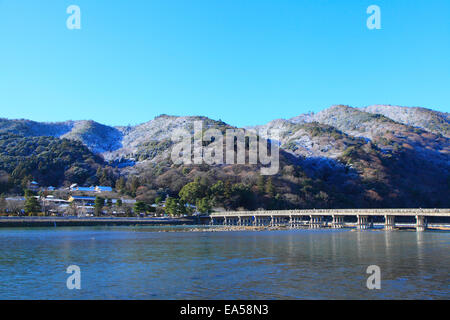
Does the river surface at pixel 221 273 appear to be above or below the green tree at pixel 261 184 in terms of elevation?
below

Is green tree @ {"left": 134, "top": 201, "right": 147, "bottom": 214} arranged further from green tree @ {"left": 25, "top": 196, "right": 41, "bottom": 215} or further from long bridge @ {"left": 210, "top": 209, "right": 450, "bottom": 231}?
green tree @ {"left": 25, "top": 196, "right": 41, "bottom": 215}

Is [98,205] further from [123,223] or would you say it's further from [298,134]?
[298,134]

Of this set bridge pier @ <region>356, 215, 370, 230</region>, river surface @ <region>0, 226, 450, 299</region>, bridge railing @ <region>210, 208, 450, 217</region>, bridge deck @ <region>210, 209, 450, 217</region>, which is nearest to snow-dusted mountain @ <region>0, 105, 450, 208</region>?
bridge deck @ <region>210, 209, 450, 217</region>

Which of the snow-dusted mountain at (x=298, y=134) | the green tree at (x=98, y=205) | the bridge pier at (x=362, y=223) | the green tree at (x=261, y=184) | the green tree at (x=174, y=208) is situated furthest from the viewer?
→ the snow-dusted mountain at (x=298, y=134)

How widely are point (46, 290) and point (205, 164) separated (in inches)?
3611

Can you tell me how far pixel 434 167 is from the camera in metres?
129

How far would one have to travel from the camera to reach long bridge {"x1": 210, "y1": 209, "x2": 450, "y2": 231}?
5334 centimetres

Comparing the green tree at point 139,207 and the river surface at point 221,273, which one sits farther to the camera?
the green tree at point 139,207

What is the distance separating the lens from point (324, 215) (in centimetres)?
6806

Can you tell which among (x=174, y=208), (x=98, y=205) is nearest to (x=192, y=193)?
(x=174, y=208)

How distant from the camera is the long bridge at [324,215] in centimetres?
5334

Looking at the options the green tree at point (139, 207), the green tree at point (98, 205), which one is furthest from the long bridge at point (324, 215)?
the green tree at point (98, 205)

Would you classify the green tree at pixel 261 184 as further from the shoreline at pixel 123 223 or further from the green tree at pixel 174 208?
the green tree at pixel 174 208
